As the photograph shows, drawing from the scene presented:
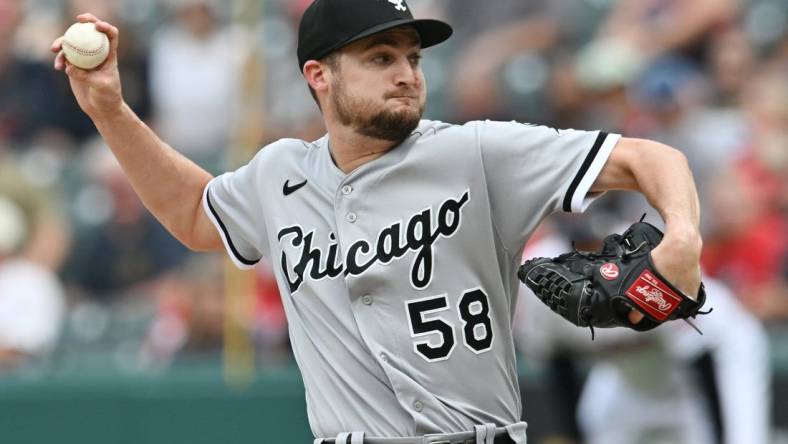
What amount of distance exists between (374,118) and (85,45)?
0.87 metres

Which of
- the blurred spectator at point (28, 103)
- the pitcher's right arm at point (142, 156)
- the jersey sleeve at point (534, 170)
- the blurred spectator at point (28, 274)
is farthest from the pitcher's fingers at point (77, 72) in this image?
the blurred spectator at point (28, 103)

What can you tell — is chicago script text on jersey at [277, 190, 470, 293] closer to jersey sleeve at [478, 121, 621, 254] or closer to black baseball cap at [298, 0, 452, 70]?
jersey sleeve at [478, 121, 621, 254]

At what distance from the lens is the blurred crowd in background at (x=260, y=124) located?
7.34m

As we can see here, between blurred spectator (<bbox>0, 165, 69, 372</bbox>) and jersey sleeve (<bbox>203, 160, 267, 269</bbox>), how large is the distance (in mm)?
4137

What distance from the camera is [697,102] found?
772 cm

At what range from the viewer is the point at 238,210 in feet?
13.3

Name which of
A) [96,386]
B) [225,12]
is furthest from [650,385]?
[225,12]

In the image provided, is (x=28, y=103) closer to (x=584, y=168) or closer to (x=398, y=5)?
(x=398, y=5)

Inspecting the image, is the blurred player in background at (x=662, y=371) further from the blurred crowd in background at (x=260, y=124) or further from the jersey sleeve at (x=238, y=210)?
the jersey sleeve at (x=238, y=210)

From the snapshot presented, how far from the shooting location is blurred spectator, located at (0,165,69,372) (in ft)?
26.0

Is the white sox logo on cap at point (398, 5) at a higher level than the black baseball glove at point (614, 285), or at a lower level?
higher

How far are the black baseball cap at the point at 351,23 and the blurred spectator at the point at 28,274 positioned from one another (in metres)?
4.61

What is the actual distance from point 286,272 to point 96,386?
4090 mm

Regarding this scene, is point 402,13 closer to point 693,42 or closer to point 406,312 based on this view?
point 406,312
